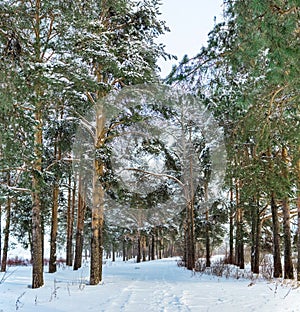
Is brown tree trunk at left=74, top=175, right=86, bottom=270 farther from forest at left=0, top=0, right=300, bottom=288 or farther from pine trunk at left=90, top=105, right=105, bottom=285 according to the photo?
pine trunk at left=90, top=105, right=105, bottom=285

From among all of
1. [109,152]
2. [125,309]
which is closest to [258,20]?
[125,309]

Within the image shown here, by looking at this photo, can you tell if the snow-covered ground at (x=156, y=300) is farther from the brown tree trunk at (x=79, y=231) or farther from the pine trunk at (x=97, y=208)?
the brown tree trunk at (x=79, y=231)

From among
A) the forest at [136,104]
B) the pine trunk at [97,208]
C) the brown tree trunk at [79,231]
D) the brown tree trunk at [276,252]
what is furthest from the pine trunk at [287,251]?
the brown tree trunk at [79,231]

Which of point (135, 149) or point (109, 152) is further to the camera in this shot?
point (135, 149)

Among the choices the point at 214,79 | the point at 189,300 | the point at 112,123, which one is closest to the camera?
the point at 214,79

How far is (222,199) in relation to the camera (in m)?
19.7

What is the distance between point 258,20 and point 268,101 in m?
2.03

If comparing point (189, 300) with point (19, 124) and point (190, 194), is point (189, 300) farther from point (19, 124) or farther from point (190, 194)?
point (190, 194)

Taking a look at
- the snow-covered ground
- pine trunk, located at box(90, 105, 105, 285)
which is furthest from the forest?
the snow-covered ground

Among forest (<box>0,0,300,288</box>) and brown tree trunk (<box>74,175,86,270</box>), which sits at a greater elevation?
forest (<box>0,0,300,288</box>)

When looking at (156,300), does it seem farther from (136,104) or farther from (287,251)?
(136,104)

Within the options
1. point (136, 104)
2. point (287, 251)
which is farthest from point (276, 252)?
point (136, 104)

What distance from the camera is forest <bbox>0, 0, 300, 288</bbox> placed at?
5.06 metres

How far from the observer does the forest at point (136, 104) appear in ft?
16.6
